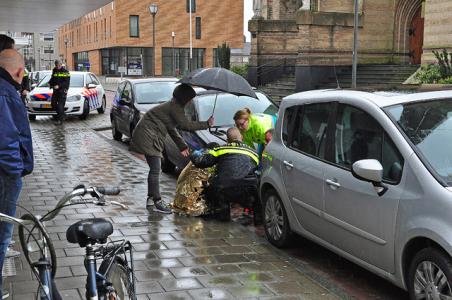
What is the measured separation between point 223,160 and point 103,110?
17.9 m

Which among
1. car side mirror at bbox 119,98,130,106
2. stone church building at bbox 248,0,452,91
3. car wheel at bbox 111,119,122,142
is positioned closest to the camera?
car side mirror at bbox 119,98,130,106

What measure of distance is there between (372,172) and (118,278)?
2116 millimetres

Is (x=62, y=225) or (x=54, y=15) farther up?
(x=54, y=15)

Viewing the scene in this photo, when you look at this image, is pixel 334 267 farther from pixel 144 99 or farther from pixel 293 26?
pixel 293 26

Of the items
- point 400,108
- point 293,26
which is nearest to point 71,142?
point 400,108

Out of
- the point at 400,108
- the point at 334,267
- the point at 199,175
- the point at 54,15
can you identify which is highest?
the point at 54,15

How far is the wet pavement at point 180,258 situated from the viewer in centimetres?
509

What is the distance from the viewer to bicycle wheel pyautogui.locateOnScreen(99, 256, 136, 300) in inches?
129

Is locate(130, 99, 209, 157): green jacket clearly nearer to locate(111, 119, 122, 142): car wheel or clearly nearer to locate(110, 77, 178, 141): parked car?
locate(110, 77, 178, 141): parked car

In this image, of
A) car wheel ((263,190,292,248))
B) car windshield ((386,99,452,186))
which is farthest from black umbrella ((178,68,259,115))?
car windshield ((386,99,452,186))

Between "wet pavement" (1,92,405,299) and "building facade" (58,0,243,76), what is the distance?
57.3 meters

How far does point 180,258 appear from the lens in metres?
5.98

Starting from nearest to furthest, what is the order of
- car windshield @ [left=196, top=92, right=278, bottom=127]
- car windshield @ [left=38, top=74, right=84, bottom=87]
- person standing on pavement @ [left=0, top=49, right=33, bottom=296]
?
person standing on pavement @ [left=0, top=49, right=33, bottom=296] → car windshield @ [left=196, top=92, right=278, bottom=127] → car windshield @ [left=38, top=74, right=84, bottom=87]

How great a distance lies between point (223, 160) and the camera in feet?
24.9
